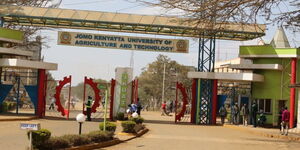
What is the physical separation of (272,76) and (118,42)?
10533 millimetres

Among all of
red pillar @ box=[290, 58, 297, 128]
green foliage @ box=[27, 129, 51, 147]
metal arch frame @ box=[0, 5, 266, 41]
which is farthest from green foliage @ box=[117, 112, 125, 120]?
green foliage @ box=[27, 129, 51, 147]

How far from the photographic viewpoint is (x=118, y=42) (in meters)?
34.4

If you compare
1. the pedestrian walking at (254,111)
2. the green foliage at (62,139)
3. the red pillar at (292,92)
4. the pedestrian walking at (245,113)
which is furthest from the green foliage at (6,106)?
the green foliage at (62,139)

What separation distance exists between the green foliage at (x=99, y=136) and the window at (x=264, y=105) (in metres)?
19.9

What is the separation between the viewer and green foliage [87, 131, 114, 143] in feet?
58.4

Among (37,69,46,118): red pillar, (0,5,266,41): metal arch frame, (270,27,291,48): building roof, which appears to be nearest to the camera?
(0,5,266,41): metal arch frame

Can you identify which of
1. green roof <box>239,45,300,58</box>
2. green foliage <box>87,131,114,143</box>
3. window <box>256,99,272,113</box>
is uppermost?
green roof <box>239,45,300,58</box>

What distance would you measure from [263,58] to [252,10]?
2109cm

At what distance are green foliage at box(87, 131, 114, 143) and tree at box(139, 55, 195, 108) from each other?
5452cm

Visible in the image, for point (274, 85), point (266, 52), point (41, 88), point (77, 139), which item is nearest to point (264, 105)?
point (274, 85)

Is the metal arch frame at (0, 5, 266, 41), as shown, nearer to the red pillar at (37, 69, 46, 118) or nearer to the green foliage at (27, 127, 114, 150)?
the red pillar at (37, 69, 46, 118)

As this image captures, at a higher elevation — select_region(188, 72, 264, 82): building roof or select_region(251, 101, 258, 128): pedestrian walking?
select_region(188, 72, 264, 82): building roof

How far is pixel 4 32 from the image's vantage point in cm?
3319

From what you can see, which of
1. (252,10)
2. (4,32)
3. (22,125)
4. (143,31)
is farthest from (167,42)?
(22,125)
